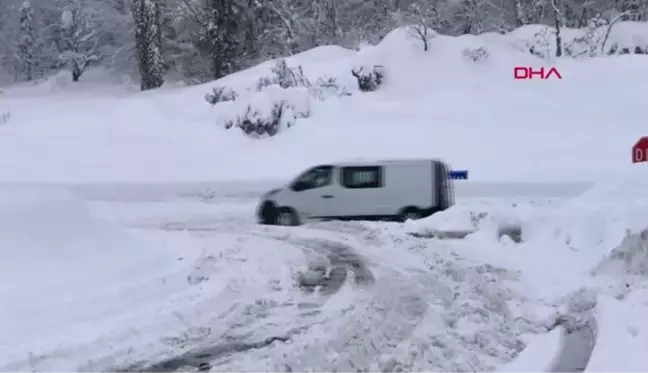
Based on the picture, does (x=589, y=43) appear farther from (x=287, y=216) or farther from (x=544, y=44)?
(x=287, y=216)

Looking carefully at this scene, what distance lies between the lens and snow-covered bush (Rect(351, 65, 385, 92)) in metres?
31.2

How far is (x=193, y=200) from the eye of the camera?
23891mm

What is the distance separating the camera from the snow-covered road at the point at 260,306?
7.62 m

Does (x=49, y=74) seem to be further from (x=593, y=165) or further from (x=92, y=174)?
(x=593, y=165)

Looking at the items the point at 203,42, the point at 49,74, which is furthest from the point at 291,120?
the point at 49,74

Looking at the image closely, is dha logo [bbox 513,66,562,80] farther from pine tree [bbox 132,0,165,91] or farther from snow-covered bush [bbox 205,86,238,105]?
pine tree [bbox 132,0,165,91]

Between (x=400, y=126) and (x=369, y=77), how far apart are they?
377 centimetres

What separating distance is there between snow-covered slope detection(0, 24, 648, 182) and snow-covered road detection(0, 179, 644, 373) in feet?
37.1

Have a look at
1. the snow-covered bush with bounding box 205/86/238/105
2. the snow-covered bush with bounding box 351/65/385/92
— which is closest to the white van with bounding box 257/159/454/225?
the snow-covered bush with bounding box 351/65/385/92

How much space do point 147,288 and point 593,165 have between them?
56.4 ft

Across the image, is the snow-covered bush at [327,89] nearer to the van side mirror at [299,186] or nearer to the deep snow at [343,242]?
the deep snow at [343,242]

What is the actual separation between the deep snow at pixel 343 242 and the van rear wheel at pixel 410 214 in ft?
3.10

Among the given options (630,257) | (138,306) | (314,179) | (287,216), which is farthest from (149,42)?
(630,257)

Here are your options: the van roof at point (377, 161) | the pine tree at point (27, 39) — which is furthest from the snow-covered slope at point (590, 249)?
the pine tree at point (27, 39)
